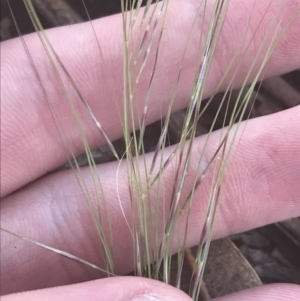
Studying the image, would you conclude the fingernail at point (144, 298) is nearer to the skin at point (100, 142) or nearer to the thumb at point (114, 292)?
the thumb at point (114, 292)

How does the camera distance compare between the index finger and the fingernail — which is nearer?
the fingernail

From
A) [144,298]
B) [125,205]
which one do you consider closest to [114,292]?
[144,298]

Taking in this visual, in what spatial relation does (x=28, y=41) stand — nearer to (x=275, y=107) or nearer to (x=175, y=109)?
(x=175, y=109)

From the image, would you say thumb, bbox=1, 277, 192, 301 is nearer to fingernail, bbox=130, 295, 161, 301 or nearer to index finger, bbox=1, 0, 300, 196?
fingernail, bbox=130, 295, 161, 301

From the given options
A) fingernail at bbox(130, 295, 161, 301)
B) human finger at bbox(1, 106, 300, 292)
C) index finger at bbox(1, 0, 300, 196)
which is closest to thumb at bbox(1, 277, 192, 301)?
fingernail at bbox(130, 295, 161, 301)

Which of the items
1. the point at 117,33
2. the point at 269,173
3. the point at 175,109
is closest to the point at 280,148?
the point at 269,173
